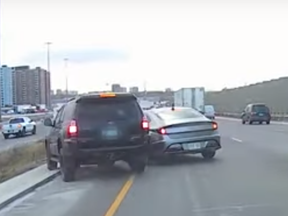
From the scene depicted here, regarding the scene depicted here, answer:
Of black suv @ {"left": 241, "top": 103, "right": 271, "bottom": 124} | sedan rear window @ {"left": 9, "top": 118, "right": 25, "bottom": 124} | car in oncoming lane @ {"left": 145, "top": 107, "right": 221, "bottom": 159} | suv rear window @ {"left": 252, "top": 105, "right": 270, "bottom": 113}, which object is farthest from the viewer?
black suv @ {"left": 241, "top": 103, "right": 271, "bottom": 124}

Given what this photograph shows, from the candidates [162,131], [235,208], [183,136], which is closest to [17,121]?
[162,131]

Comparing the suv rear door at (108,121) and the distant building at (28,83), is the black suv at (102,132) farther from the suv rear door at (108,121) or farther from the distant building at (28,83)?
the distant building at (28,83)

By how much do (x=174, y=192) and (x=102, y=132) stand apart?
331cm

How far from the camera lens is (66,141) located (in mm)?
15094

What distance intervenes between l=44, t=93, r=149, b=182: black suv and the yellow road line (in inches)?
29.9

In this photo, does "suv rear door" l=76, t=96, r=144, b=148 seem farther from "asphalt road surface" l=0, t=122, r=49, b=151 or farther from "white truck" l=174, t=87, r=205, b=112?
"white truck" l=174, t=87, r=205, b=112

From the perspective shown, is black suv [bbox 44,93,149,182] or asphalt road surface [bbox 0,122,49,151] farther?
asphalt road surface [bbox 0,122,49,151]

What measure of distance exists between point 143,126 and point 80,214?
211 inches

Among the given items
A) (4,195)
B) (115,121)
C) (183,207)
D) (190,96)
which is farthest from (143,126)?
(190,96)

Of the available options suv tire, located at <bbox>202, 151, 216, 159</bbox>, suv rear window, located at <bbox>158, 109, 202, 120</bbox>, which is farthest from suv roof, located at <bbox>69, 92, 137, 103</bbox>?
suv tire, located at <bbox>202, 151, 216, 159</bbox>

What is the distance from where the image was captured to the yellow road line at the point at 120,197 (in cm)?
1049

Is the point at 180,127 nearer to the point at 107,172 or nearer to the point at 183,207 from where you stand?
the point at 107,172

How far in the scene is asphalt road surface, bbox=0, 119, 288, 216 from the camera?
411 inches

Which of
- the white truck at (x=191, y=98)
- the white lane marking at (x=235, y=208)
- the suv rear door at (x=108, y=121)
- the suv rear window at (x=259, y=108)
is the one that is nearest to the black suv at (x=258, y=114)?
the suv rear window at (x=259, y=108)
